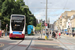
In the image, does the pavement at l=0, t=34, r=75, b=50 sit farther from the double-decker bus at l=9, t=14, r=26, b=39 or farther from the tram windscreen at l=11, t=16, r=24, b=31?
the tram windscreen at l=11, t=16, r=24, b=31

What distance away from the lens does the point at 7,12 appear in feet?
174

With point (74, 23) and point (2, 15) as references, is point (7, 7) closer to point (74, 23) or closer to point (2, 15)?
point (2, 15)

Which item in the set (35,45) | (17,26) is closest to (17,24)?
(17,26)

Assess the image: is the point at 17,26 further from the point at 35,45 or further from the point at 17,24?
the point at 35,45

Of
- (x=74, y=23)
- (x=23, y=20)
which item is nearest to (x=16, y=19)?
(x=23, y=20)

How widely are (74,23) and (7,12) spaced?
42.5m

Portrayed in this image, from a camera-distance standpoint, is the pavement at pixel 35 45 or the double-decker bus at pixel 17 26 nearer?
the pavement at pixel 35 45

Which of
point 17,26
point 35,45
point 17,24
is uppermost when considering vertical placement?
point 17,24

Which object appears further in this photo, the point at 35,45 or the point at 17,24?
the point at 17,24

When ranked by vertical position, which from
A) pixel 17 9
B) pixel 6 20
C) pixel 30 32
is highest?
pixel 17 9

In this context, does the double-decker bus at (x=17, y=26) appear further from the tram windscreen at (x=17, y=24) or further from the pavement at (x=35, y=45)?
the pavement at (x=35, y=45)

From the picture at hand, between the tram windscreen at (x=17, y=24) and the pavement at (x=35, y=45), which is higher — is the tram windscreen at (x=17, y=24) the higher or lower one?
the higher one

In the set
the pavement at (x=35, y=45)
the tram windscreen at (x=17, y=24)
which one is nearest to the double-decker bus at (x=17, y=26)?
the tram windscreen at (x=17, y=24)

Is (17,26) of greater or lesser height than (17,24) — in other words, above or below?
below
